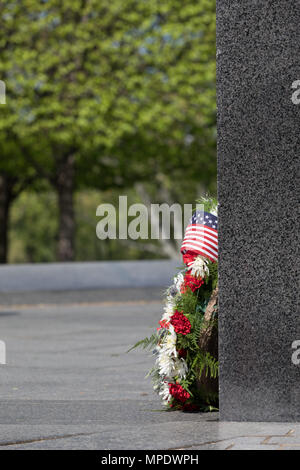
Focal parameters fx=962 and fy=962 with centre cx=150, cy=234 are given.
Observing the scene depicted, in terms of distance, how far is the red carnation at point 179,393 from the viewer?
6574 millimetres

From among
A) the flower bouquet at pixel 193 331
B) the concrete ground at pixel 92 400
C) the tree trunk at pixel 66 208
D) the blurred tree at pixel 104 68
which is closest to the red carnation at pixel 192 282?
the flower bouquet at pixel 193 331

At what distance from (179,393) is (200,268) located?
871 mm

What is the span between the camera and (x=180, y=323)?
6598 mm

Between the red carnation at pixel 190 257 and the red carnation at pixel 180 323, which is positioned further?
the red carnation at pixel 190 257

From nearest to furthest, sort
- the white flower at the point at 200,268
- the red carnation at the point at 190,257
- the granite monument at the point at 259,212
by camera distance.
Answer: the granite monument at the point at 259,212
the white flower at the point at 200,268
the red carnation at the point at 190,257

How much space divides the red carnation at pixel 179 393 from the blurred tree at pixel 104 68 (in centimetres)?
2129

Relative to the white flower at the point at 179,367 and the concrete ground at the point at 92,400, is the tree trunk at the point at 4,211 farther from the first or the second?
the white flower at the point at 179,367

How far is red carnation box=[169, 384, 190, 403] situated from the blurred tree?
21.3 meters

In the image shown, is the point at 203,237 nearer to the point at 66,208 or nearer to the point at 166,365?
the point at 166,365

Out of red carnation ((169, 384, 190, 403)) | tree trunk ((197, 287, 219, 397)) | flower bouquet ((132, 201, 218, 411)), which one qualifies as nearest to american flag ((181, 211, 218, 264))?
flower bouquet ((132, 201, 218, 411))

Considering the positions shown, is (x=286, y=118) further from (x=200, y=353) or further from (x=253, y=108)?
(x=200, y=353)

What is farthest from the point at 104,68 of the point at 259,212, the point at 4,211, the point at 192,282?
the point at 259,212

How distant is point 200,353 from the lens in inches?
258

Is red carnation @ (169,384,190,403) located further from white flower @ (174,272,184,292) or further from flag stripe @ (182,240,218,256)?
flag stripe @ (182,240,218,256)
